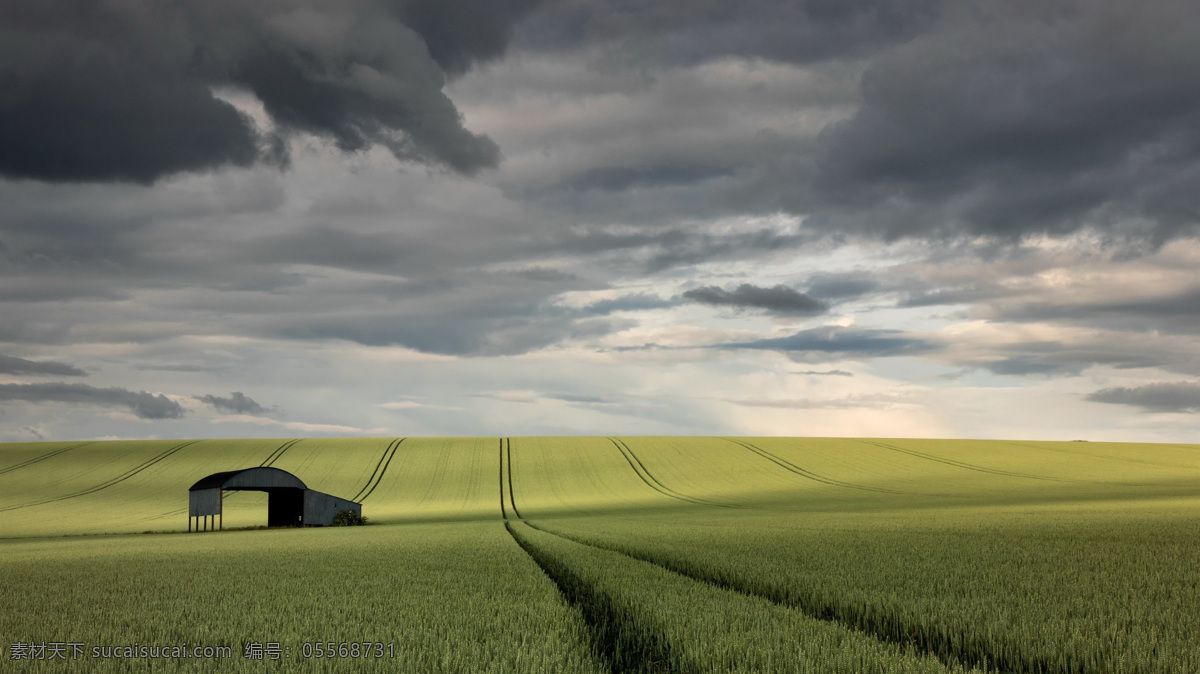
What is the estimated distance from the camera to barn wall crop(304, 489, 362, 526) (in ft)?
148

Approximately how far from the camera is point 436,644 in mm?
6344

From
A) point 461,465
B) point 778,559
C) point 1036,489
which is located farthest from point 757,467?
point 778,559

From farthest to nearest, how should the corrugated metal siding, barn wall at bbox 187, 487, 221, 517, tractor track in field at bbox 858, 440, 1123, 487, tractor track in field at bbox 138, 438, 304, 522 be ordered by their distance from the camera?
tractor track in field at bbox 858, 440, 1123, 487 → tractor track in field at bbox 138, 438, 304, 522 → the corrugated metal siding → barn wall at bbox 187, 487, 221, 517

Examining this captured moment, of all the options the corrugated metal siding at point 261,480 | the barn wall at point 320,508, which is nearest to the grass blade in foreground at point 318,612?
the corrugated metal siding at point 261,480

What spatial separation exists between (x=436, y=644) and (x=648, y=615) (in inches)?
102

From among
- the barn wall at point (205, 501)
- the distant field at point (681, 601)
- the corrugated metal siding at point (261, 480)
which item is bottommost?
the barn wall at point (205, 501)

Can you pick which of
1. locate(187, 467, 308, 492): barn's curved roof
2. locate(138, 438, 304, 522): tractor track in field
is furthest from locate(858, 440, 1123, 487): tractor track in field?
locate(138, 438, 304, 522): tractor track in field

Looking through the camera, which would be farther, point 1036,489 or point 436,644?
point 1036,489

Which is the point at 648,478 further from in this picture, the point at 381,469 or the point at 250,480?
the point at 250,480

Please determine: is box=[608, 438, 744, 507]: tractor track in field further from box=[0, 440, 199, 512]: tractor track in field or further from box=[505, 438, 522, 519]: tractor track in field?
box=[0, 440, 199, 512]: tractor track in field

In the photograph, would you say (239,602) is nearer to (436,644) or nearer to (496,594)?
(496,594)

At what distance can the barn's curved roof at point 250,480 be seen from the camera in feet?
137

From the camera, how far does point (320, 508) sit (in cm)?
4597

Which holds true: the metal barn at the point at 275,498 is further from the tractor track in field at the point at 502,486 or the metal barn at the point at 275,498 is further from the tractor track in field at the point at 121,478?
the tractor track in field at the point at 121,478
